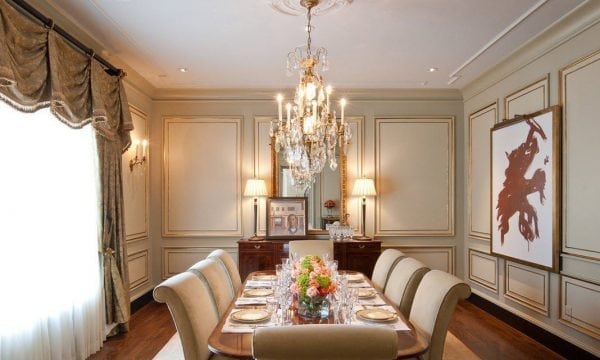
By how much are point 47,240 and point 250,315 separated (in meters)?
1.46

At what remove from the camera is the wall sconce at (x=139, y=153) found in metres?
3.79

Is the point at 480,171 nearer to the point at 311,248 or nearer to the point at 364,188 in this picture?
the point at 364,188

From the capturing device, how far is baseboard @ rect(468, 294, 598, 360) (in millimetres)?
2654

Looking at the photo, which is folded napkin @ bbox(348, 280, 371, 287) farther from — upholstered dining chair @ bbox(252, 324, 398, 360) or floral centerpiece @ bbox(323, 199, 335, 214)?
floral centerpiece @ bbox(323, 199, 335, 214)

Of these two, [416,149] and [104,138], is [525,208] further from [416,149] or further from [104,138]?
[104,138]

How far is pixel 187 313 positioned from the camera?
5.40 feet

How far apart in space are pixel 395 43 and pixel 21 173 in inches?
105

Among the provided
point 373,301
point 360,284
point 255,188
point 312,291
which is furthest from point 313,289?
point 255,188

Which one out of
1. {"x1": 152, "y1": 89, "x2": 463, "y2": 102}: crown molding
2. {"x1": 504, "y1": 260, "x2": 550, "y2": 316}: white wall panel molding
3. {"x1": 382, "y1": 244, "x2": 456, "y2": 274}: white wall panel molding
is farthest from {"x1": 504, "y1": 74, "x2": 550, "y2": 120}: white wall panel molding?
{"x1": 382, "y1": 244, "x2": 456, "y2": 274}: white wall panel molding

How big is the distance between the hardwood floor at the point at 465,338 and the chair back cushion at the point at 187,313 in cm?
134

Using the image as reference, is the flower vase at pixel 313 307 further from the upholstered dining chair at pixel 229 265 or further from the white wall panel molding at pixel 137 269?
the white wall panel molding at pixel 137 269

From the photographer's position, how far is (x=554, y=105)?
9.35 ft

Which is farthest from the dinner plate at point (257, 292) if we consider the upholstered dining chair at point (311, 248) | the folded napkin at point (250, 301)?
the upholstered dining chair at point (311, 248)

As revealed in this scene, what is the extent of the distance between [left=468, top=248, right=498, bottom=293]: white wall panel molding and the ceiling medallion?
2.73 meters
